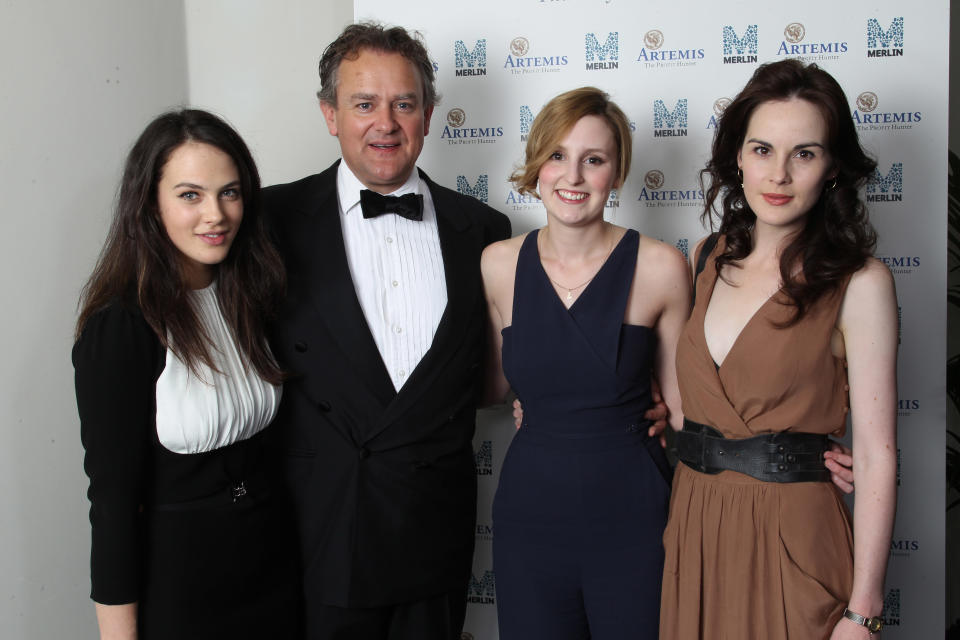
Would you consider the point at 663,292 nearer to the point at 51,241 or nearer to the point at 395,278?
the point at 395,278

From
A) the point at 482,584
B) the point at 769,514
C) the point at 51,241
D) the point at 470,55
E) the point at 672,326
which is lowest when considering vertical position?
the point at 482,584

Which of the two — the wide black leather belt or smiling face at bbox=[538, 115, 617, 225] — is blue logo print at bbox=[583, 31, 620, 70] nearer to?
smiling face at bbox=[538, 115, 617, 225]

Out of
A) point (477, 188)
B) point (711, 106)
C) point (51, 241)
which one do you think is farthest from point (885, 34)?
point (51, 241)

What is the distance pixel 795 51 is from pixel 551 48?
2.50 feet

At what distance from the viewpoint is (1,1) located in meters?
2.01

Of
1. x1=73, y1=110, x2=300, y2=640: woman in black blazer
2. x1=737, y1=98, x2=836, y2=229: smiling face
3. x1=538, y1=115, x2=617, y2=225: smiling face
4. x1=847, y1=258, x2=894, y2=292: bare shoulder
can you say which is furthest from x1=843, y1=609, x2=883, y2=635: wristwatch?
x1=73, y1=110, x2=300, y2=640: woman in black blazer

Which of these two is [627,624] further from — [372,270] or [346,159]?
[346,159]

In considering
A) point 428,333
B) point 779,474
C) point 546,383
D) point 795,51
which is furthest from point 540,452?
point 795,51

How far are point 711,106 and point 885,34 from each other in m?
0.56

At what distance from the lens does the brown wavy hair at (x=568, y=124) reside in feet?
6.15

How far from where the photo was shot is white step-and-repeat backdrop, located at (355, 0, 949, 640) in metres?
2.46

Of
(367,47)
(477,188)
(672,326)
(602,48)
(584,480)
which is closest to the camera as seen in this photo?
(584,480)

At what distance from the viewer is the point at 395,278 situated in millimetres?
2020

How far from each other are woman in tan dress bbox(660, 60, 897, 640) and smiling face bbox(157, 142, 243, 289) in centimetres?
105
